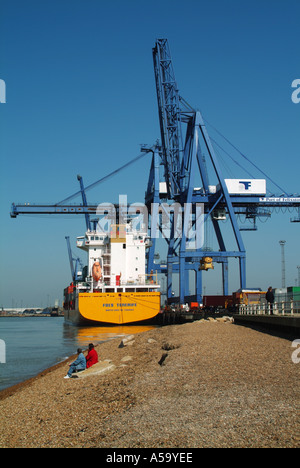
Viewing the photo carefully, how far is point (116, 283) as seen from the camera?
4166 centimetres

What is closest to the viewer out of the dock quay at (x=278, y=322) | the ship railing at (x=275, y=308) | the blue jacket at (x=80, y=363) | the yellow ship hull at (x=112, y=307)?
the blue jacket at (x=80, y=363)

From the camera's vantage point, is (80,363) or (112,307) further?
(112,307)

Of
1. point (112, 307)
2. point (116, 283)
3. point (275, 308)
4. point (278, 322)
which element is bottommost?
point (112, 307)

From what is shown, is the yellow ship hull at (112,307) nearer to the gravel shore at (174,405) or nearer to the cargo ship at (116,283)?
the cargo ship at (116,283)

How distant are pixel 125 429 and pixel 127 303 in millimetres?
33270

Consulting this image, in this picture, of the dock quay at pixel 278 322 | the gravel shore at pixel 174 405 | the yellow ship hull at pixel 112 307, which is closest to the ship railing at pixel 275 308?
the dock quay at pixel 278 322

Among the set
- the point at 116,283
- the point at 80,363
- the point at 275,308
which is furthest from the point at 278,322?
the point at 116,283

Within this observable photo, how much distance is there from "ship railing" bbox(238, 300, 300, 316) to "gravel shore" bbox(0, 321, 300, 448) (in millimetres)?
5739

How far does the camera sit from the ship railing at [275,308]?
17.6m

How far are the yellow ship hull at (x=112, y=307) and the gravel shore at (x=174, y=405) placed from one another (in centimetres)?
2656

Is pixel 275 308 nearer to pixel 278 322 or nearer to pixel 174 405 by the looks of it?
pixel 278 322

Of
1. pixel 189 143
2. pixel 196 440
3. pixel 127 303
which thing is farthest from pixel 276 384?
pixel 189 143

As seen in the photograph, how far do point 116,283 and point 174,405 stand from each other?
3482cm

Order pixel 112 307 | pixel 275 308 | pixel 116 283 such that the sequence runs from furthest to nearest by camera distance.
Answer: pixel 116 283, pixel 112 307, pixel 275 308
